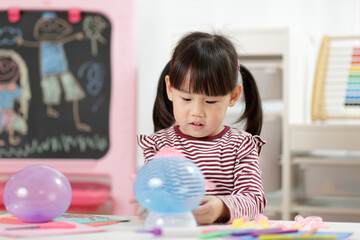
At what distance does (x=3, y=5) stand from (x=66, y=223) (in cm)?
189

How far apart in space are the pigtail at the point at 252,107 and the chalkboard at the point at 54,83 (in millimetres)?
1337

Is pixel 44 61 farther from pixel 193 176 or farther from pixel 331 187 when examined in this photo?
pixel 193 176

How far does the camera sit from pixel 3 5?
2484 millimetres

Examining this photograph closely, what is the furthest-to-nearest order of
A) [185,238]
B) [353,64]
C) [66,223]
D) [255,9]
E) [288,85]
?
[255,9]
[353,64]
[288,85]
[66,223]
[185,238]

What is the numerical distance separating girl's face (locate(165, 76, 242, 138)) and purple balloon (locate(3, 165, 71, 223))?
30 centimetres

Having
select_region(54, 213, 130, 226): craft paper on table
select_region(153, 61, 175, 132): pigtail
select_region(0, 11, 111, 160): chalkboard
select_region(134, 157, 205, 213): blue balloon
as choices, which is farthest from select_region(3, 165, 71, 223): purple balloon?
select_region(0, 11, 111, 160): chalkboard

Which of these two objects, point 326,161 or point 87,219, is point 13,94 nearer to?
point 326,161

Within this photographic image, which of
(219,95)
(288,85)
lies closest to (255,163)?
(219,95)

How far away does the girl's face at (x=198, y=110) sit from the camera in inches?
41.0

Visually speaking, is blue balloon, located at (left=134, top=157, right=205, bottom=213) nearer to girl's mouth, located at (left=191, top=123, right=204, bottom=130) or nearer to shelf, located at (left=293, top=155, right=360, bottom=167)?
girl's mouth, located at (left=191, top=123, right=204, bottom=130)

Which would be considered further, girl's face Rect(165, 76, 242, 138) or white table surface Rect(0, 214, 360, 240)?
girl's face Rect(165, 76, 242, 138)

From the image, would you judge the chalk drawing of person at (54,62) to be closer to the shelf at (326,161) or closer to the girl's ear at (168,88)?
the shelf at (326,161)

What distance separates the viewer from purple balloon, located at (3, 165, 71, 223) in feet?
2.71

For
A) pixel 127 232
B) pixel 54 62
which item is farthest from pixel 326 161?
pixel 127 232
